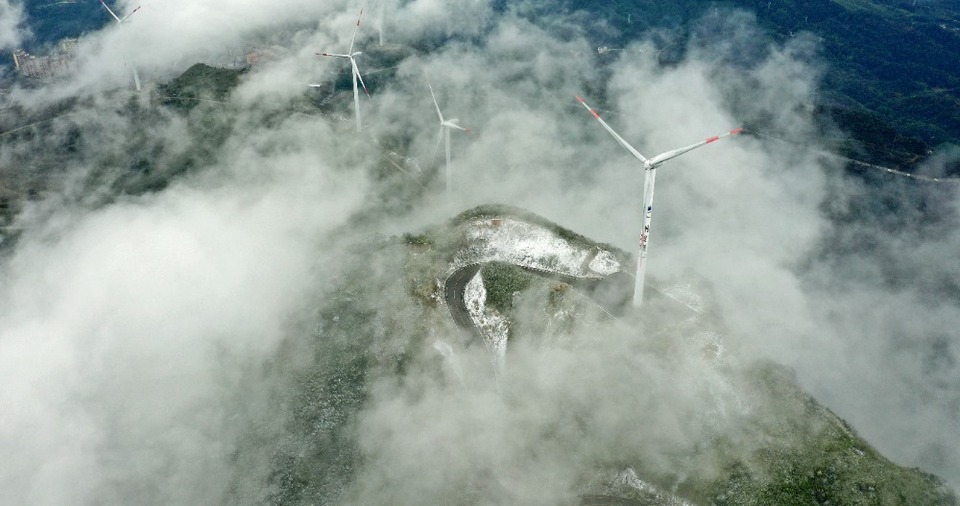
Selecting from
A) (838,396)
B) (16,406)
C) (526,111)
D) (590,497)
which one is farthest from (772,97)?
(16,406)

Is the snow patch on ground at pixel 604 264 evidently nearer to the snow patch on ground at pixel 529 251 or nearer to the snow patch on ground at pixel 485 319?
the snow patch on ground at pixel 529 251

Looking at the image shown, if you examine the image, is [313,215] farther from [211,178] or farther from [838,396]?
[838,396]

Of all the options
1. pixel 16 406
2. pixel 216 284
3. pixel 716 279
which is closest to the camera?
pixel 16 406

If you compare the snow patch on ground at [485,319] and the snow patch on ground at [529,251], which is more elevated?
the snow patch on ground at [529,251]

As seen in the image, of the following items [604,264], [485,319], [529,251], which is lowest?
[485,319]

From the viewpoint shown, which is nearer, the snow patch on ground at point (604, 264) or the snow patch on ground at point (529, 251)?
the snow patch on ground at point (604, 264)

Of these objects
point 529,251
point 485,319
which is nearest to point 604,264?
point 529,251

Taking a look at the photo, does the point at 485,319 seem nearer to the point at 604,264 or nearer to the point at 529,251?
the point at 529,251

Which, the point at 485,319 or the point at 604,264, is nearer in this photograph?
Answer: the point at 485,319

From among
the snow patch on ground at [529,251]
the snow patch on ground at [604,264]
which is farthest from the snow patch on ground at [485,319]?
the snow patch on ground at [604,264]
